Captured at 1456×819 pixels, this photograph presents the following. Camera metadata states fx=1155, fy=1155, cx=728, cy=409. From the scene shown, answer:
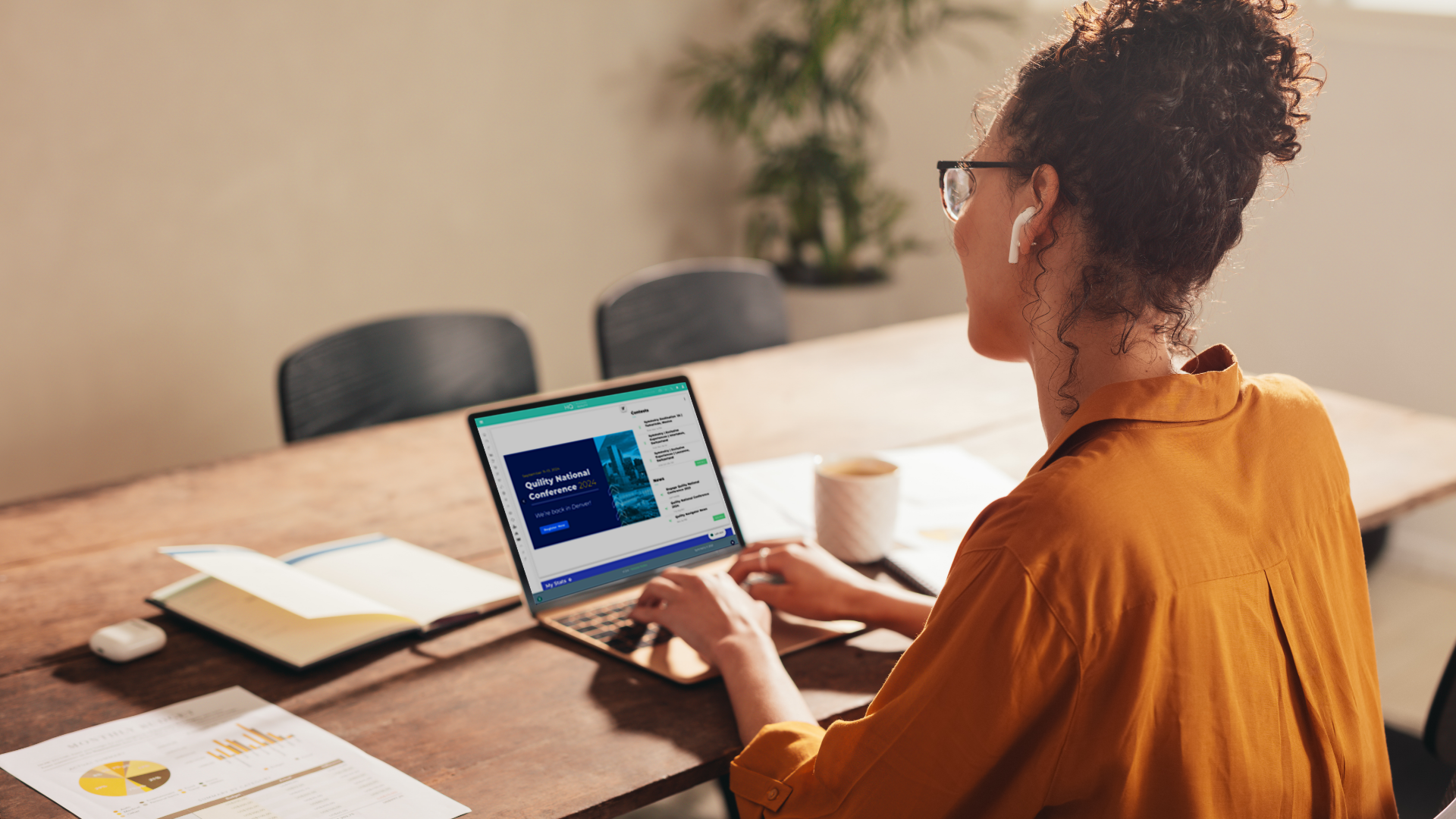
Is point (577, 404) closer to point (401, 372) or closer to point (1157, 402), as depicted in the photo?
point (1157, 402)

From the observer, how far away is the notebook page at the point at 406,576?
1.29 m

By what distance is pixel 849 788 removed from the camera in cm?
86

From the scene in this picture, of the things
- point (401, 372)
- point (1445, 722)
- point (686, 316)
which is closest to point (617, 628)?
point (1445, 722)

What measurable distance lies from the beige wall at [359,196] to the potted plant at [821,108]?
18 centimetres

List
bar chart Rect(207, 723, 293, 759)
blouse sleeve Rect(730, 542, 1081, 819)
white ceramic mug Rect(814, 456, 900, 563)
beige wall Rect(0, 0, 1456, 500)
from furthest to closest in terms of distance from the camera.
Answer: beige wall Rect(0, 0, 1456, 500), white ceramic mug Rect(814, 456, 900, 563), bar chart Rect(207, 723, 293, 759), blouse sleeve Rect(730, 542, 1081, 819)

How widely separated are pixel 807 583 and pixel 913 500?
1.32 feet

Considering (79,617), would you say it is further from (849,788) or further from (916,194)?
(916,194)

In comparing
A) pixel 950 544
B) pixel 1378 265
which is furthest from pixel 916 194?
pixel 950 544

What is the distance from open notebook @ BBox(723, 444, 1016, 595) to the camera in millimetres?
1445

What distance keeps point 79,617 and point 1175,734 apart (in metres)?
1.13

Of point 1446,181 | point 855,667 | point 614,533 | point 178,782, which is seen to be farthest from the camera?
point 1446,181

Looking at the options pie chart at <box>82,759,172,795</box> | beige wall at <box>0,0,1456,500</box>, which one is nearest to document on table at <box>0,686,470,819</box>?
pie chart at <box>82,759,172,795</box>

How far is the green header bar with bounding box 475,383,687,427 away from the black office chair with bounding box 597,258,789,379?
1.05m

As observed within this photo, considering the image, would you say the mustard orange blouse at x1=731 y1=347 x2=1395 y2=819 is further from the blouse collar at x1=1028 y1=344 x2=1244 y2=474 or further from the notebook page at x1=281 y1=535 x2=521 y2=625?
the notebook page at x1=281 y1=535 x2=521 y2=625
